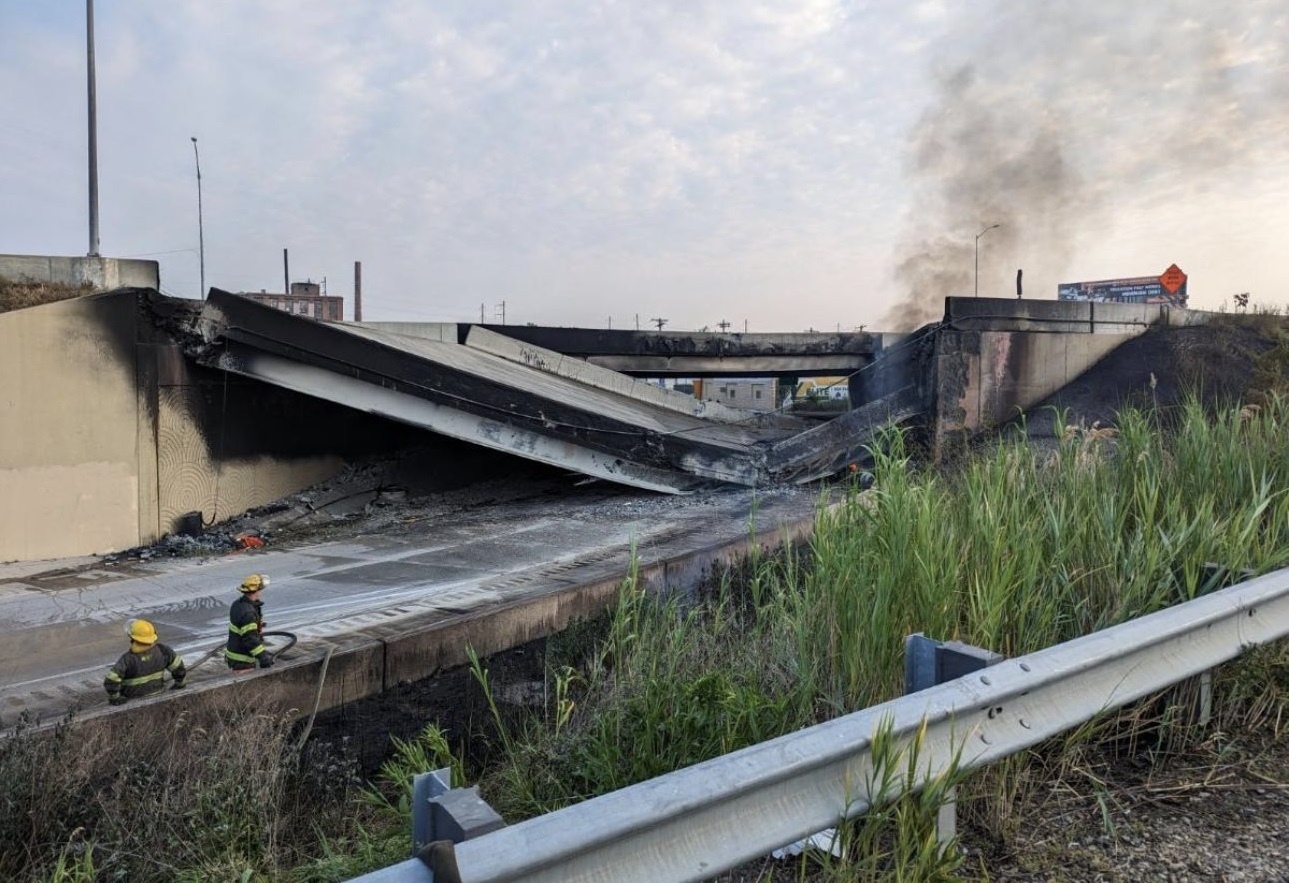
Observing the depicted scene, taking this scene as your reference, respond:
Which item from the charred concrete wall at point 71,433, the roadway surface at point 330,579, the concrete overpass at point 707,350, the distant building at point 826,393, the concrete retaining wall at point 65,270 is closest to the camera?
the roadway surface at point 330,579

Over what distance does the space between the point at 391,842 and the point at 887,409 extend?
13503 mm

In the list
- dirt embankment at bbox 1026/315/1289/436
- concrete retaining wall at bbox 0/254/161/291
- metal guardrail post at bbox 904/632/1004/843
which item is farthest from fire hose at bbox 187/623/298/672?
dirt embankment at bbox 1026/315/1289/436

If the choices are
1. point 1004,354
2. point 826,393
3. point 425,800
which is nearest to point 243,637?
point 425,800

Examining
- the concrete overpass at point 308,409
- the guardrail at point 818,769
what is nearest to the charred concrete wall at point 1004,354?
the concrete overpass at point 308,409

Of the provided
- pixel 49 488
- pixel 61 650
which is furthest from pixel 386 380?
pixel 61 650

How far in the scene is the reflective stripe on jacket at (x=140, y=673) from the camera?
4.70 meters

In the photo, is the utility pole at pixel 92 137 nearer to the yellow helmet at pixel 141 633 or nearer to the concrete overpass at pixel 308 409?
the concrete overpass at pixel 308 409

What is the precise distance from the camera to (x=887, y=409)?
15.2 meters

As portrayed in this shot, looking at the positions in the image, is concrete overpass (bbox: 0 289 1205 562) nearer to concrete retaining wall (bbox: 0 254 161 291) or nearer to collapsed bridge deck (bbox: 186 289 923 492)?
collapsed bridge deck (bbox: 186 289 923 492)

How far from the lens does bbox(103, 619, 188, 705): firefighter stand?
4699 mm

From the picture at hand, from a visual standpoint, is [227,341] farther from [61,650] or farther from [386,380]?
[61,650]

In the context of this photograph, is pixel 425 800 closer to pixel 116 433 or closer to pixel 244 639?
pixel 244 639

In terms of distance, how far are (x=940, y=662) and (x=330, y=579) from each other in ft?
23.2

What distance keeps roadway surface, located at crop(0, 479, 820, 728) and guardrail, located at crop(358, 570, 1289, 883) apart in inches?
94.5
